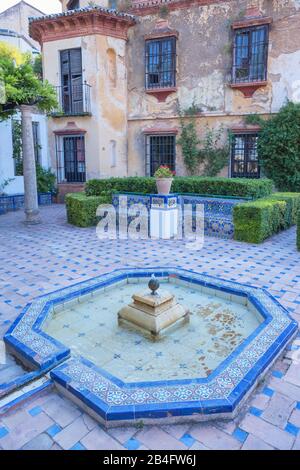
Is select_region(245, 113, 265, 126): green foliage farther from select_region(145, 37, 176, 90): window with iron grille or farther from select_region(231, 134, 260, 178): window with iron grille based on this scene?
select_region(145, 37, 176, 90): window with iron grille

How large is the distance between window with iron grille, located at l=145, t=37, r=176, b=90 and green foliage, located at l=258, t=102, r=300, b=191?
4219mm

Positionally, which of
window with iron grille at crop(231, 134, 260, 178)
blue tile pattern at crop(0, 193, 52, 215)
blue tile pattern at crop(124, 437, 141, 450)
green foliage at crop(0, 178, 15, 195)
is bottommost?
blue tile pattern at crop(124, 437, 141, 450)

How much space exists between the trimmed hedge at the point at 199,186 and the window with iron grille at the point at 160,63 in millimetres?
5245

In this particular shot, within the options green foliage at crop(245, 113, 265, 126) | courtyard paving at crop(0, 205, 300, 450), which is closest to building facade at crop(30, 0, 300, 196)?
green foliage at crop(245, 113, 265, 126)

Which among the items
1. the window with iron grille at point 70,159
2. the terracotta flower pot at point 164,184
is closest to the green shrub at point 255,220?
the terracotta flower pot at point 164,184

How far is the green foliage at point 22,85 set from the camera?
359 inches

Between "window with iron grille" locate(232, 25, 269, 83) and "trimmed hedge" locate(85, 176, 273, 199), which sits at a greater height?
"window with iron grille" locate(232, 25, 269, 83)

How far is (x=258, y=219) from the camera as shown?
842 centimetres

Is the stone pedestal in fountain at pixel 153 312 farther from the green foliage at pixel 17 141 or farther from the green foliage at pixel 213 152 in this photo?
the green foliage at pixel 17 141

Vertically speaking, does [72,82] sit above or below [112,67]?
below

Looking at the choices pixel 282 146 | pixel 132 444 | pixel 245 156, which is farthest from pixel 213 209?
pixel 132 444

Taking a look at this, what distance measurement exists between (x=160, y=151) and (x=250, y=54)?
481cm

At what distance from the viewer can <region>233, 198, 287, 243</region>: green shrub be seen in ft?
27.7

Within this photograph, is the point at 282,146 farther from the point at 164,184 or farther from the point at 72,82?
the point at 72,82
